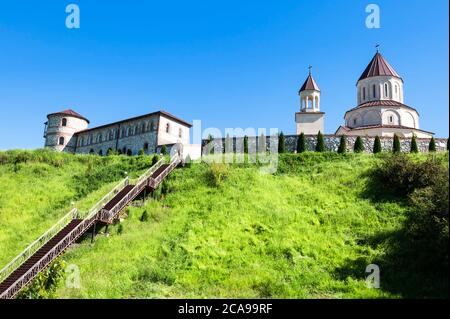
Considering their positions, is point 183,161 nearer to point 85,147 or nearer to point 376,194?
point 376,194

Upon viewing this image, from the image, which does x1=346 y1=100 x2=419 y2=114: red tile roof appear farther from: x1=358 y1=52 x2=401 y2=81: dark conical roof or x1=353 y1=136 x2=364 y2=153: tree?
x1=353 y1=136 x2=364 y2=153: tree

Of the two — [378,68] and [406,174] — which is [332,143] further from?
[378,68]

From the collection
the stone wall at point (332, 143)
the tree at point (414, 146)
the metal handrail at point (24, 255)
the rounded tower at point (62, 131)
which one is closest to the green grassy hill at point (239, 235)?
the metal handrail at point (24, 255)

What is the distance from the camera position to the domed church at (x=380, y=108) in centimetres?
4206

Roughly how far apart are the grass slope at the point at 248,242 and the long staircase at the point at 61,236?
2.44 ft

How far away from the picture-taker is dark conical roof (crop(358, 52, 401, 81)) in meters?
45.8

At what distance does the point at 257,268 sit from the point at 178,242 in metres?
4.19

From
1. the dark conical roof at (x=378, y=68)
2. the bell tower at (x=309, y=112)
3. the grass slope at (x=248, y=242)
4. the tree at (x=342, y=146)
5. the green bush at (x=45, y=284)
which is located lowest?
the green bush at (x=45, y=284)

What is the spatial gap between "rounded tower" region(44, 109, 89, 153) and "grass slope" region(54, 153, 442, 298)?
122ft

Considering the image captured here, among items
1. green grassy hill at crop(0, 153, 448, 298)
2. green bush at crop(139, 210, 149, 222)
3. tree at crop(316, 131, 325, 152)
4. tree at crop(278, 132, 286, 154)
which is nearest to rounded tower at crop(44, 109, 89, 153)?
green grassy hill at crop(0, 153, 448, 298)

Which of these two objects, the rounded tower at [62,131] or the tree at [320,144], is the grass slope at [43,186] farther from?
the rounded tower at [62,131]

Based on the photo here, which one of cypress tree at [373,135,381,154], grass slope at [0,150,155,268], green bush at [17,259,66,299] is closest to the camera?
green bush at [17,259,66,299]
